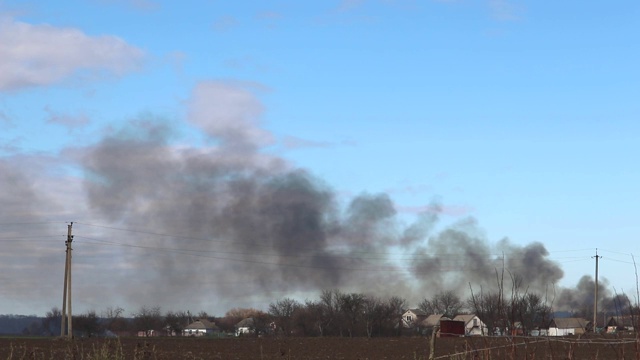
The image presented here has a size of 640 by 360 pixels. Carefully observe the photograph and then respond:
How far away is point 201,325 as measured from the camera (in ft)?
623

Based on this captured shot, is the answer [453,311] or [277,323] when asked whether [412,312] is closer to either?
[453,311]

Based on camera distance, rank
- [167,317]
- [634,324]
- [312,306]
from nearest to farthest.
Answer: [634,324], [312,306], [167,317]

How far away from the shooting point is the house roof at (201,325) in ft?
614

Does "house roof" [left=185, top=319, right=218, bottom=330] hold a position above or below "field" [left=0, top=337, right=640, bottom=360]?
below

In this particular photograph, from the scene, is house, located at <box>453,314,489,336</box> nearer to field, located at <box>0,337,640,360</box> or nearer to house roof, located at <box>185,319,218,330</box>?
field, located at <box>0,337,640,360</box>

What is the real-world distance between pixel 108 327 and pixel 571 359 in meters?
A: 143

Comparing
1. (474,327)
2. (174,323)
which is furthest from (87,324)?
(474,327)

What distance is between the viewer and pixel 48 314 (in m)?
164

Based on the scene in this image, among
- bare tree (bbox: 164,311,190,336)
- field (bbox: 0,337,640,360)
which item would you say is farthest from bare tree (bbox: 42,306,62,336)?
field (bbox: 0,337,640,360)

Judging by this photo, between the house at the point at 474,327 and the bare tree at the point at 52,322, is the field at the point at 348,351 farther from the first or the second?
the bare tree at the point at 52,322

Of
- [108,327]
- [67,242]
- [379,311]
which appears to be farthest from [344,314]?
[67,242]

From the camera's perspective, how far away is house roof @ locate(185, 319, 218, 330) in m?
187

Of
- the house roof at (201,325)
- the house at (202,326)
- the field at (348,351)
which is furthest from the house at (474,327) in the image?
the house roof at (201,325)

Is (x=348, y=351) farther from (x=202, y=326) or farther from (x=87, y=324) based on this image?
(x=202, y=326)
